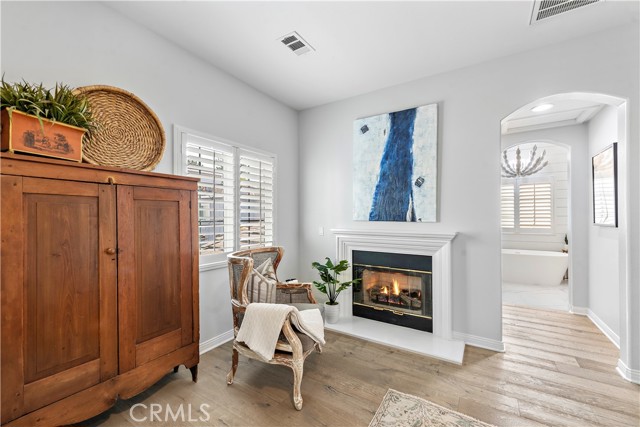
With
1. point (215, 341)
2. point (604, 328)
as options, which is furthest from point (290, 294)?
point (604, 328)

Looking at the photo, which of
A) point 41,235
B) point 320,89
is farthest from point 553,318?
point 41,235

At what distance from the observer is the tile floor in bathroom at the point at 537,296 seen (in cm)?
394

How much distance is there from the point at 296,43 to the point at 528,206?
596 centimetres

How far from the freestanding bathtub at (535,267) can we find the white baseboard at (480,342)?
3.19 m

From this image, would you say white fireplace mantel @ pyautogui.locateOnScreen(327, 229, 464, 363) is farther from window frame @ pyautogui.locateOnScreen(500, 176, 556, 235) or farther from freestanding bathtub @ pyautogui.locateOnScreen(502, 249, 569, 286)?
window frame @ pyautogui.locateOnScreen(500, 176, 556, 235)

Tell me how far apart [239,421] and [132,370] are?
0.75 m

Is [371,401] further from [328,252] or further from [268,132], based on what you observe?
[268,132]

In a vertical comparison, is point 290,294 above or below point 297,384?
above

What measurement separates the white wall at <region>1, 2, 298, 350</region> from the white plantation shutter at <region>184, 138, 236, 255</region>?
0.63ft

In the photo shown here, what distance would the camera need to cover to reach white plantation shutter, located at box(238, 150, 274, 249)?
307 centimetres

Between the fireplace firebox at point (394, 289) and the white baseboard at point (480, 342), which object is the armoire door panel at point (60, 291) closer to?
the fireplace firebox at point (394, 289)

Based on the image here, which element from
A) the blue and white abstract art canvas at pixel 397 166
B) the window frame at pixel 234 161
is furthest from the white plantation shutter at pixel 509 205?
the window frame at pixel 234 161

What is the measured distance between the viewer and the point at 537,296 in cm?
436

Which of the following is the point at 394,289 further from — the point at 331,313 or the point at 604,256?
the point at 604,256
